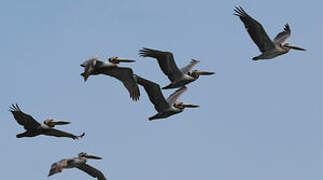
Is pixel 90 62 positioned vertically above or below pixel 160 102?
above

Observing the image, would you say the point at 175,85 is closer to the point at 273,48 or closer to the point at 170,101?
the point at 170,101

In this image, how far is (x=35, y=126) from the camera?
3681 centimetres

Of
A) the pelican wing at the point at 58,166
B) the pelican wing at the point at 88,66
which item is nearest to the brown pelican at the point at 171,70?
the pelican wing at the point at 88,66

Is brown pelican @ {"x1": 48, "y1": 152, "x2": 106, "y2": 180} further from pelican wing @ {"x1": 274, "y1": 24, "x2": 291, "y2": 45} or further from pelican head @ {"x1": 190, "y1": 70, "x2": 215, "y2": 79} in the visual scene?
pelican wing @ {"x1": 274, "y1": 24, "x2": 291, "y2": 45}

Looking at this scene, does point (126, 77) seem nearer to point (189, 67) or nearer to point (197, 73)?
point (197, 73)

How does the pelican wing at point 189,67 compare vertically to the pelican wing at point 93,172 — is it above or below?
above

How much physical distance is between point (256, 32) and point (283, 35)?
3511mm

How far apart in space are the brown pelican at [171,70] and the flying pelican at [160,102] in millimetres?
512

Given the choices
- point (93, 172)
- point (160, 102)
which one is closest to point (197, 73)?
point (160, 102)

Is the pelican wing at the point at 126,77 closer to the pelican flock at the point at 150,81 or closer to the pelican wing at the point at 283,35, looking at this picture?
the pelican flock at the point at 150,81

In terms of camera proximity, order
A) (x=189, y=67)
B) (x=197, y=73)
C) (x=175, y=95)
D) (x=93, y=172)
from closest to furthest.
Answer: (x=93, y=172) → (x=175, y=95) → (x=197, y=73) → (x=189, y=67)

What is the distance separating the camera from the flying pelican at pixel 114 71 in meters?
36.4

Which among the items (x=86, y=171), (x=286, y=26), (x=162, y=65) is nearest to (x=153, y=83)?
(x=162, y=65)

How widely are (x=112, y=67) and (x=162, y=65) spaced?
182 cm
